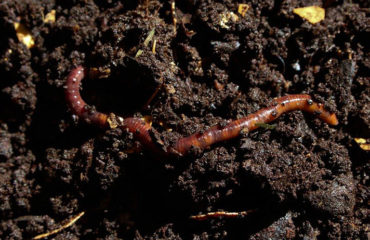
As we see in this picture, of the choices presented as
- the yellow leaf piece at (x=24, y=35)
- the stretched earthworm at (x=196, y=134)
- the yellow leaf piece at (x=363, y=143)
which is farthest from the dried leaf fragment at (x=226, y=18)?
the yellow leaf piece at (x=24, y=35)

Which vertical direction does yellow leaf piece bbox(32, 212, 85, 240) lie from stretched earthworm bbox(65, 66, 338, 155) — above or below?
below

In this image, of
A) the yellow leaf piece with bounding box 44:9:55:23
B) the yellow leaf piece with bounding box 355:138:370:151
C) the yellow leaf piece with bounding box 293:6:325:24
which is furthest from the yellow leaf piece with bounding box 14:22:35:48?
the yellow leaf piece with bounding box 355:138:370:151

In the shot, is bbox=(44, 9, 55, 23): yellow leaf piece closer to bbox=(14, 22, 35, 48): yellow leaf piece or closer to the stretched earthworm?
bbox=(14, 22, 35, 48): yellow leaf piece

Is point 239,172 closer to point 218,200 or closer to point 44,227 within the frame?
point 218,200

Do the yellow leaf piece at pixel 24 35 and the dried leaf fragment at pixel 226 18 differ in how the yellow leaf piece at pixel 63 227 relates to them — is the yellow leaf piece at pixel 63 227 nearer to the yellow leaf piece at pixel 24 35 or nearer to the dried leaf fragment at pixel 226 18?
the yellow leaf piece at pixel 24 35

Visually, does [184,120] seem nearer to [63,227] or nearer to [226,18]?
[226,18]

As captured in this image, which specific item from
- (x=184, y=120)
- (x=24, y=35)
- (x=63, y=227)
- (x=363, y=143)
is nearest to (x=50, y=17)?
(x=24, y=35)
